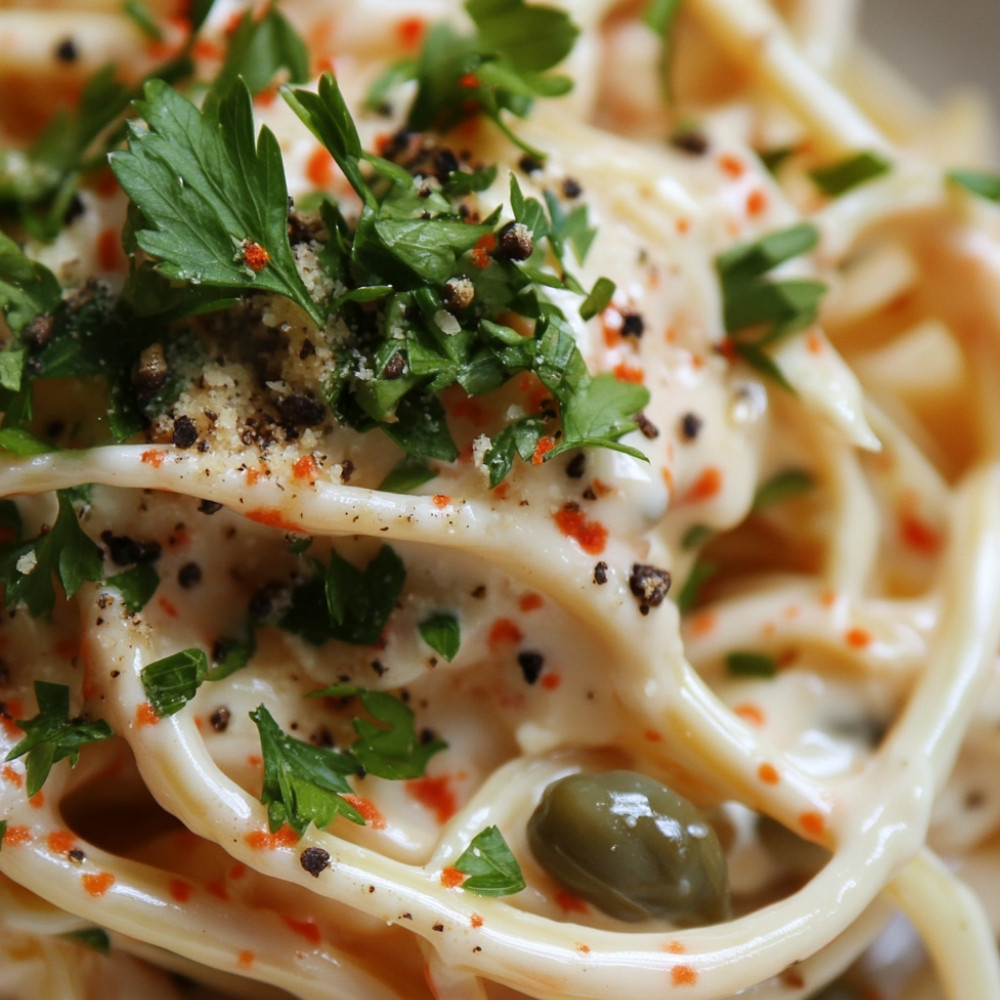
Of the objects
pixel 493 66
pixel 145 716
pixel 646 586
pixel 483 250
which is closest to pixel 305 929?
pixel 145 716

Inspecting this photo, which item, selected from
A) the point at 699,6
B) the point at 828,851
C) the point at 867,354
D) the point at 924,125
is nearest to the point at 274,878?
the point at 828,851

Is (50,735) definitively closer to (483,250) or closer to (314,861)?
(314,861)

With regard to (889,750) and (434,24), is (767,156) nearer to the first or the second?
(434,24)

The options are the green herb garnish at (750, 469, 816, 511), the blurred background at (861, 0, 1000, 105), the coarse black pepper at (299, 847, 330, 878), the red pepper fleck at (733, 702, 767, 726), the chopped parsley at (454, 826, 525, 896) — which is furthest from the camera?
the blurred background at (861, 0, 1000, 105)

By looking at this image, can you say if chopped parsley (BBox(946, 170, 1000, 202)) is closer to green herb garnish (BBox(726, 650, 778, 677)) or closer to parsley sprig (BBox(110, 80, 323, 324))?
green herb garnish (BBox(726, 650, 778, 677))

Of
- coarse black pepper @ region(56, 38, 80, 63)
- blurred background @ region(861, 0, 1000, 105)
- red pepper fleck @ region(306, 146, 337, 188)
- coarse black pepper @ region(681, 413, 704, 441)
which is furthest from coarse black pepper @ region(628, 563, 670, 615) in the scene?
blurred background @ region(861, 0, 1000, 105)

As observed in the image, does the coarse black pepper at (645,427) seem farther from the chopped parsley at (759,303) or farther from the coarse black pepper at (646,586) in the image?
the chopped parsley at (759,303)
